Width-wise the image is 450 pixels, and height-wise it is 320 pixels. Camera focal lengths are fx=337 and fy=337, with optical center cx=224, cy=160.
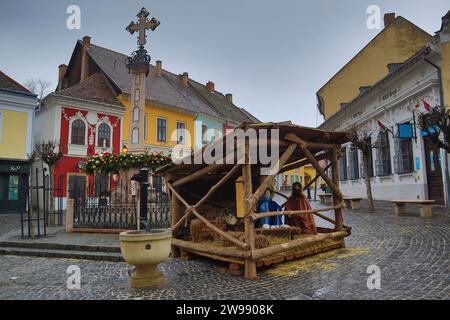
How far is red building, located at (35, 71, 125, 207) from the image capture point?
70.1ft

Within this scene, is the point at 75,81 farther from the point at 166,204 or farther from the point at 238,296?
the point at 238,296

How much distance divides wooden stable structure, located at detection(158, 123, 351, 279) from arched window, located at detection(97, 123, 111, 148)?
17018 millimetres

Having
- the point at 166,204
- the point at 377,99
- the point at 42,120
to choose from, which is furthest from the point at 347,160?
the point at 42,120

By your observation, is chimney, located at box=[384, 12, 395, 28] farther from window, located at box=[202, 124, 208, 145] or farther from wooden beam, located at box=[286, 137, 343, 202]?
wooden beam, located at box=[286, 137, 343, 202]

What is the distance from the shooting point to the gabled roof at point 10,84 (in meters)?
19.7

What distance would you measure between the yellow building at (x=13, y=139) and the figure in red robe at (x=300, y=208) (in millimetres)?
17400

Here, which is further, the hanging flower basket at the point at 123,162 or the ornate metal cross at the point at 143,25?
the ornate metal cross at the point at 143,25

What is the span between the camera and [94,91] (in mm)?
23875

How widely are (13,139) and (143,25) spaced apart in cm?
1249

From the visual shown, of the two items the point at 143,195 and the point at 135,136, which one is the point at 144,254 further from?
the point at 135,136

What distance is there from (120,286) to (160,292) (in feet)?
2.58

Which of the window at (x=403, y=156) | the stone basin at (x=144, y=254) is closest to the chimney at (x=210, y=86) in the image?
the window at (x=403, y=156)

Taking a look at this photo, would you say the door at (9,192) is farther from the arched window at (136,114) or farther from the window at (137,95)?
the window at (137,95)

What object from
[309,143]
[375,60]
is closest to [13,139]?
[309,143]
